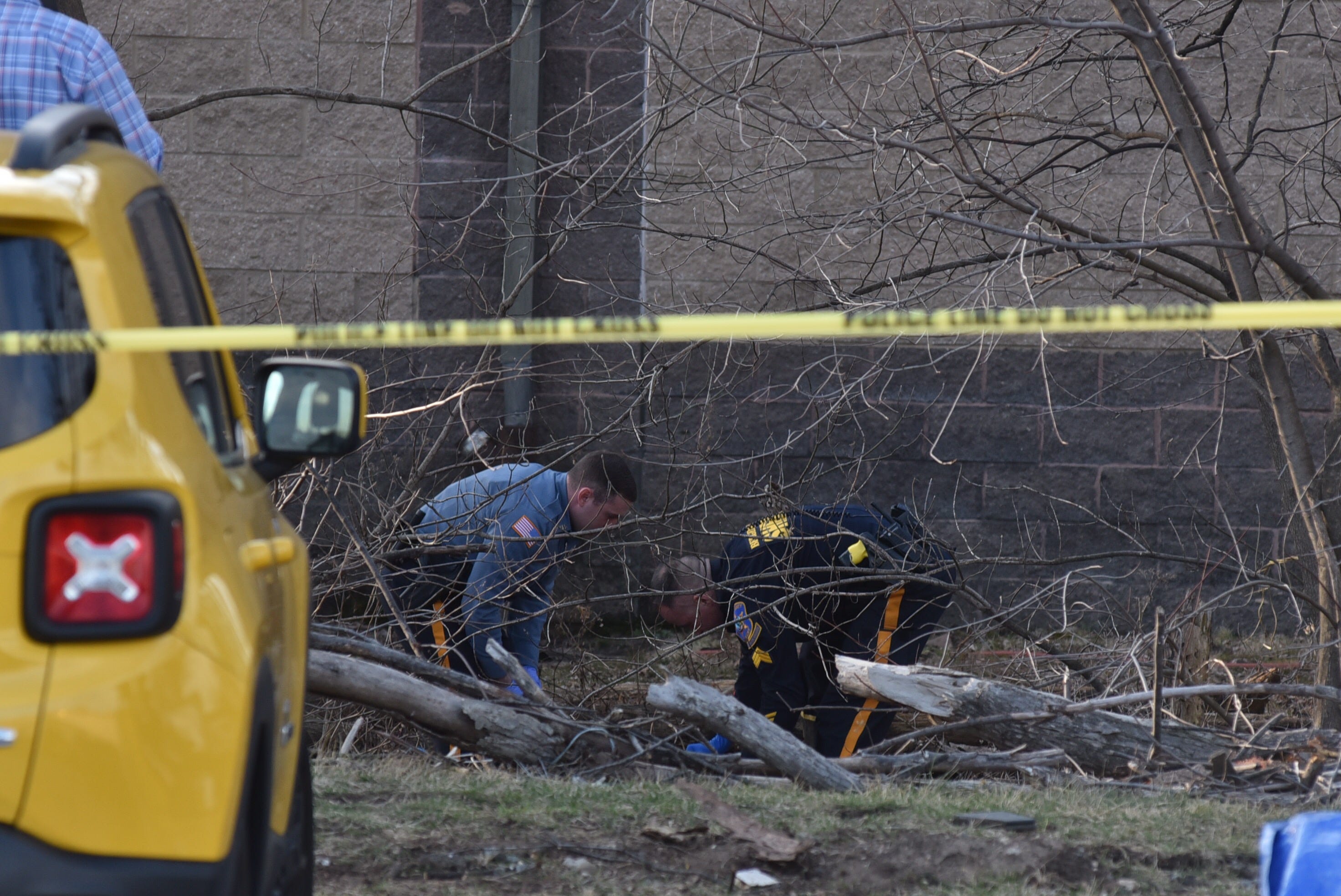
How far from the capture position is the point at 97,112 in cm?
214

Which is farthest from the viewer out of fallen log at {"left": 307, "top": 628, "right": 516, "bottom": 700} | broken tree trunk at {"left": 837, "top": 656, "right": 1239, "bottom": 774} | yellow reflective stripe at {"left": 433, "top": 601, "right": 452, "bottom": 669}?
yellow reflective stripe at {"left": 433, "top": 601, "right": 452, "bottom": 669}

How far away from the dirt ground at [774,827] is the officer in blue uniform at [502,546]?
1.55 meters

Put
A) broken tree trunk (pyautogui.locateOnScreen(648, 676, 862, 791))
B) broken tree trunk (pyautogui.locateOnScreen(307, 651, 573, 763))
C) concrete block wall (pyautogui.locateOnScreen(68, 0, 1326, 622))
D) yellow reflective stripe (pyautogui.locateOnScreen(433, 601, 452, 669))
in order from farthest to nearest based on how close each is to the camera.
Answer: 1. concrete block wall (pyautogui.locateOnScreen(68, 0, 1326, 622))
2. yellow reflective stripe (pyautogui.locateOnScreen(433, 601, 452, 669))
3. broken tree trunk (pyautogui.locateOnScreen(307, 651, 573, 763))
4. broken tree trunk (pyautogui.locateOnScreen(648, 676, 862, 791))

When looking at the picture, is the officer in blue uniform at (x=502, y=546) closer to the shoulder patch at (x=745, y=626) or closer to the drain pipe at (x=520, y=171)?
the shoulder patch at (x=745, y=626)

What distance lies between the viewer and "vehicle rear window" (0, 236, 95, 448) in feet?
5.52

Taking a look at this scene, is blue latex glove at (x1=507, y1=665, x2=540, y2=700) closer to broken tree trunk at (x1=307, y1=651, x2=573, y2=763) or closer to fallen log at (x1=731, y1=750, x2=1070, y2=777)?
broken tree trunk at (x1=307, y1=651, x2=573, y2=763)

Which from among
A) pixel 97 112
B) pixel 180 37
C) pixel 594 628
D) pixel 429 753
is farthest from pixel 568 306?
pixel 97 112

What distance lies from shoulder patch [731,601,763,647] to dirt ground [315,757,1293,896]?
1638 millimetres

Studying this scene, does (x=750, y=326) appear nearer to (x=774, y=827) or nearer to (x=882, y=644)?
(x=774, y=827)

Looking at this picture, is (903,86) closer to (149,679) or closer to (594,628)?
(594,628)

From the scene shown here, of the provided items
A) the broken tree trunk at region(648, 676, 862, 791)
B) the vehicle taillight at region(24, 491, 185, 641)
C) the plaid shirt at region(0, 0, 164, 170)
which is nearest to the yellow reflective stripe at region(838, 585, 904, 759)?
the broken tree trunk at region(648, 676, 862, 791)

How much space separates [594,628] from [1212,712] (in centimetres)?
369

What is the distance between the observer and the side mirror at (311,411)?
2408mm

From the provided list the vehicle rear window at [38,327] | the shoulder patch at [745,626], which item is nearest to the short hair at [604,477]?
the shoulder patch at [745,626]
